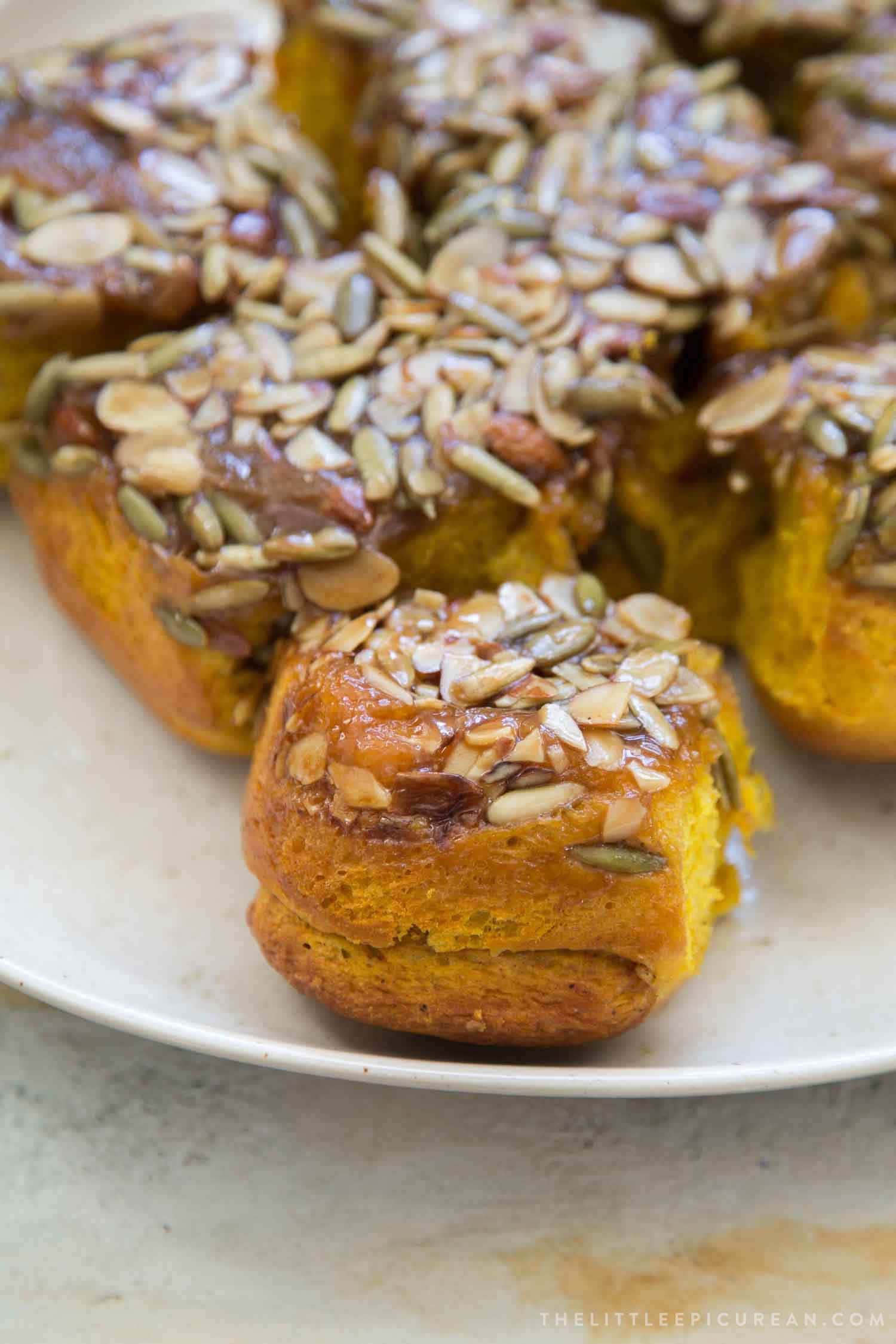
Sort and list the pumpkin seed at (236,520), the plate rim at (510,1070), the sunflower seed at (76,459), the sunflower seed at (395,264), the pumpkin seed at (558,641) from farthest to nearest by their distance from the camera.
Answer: the sunflower seed at (395,264) < the sunflower seed at (76,459) < the pumpkin seed at (236,520) < the pumpkin seed at (558,641) < the plate rim at (510,1070)

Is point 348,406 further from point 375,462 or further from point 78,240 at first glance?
point 78,240

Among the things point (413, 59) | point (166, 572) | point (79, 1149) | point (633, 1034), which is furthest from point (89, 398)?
point (633, 1034)

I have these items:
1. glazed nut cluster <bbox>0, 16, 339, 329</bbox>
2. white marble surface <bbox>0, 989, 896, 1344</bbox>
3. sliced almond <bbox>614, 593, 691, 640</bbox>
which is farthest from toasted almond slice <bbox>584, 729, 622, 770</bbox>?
glazed nut cluster <bbox>0, 16, 339, 329</bbox>

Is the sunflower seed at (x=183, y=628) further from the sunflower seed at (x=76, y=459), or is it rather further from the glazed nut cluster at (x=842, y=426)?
the glazed nut cluster at (x=842, y=426)

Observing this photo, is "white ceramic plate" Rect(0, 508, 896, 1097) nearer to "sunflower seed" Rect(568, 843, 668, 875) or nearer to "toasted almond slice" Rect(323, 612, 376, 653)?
"sunflower seed" Rect(568, 843, 668, 875)

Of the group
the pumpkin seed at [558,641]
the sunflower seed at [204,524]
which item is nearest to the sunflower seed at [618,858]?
the pumpkin seed at [558,641]

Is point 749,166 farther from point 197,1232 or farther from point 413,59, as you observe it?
point 197,1232

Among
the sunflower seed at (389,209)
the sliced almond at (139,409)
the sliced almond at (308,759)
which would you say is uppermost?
the sunflower seed at (389,209)
